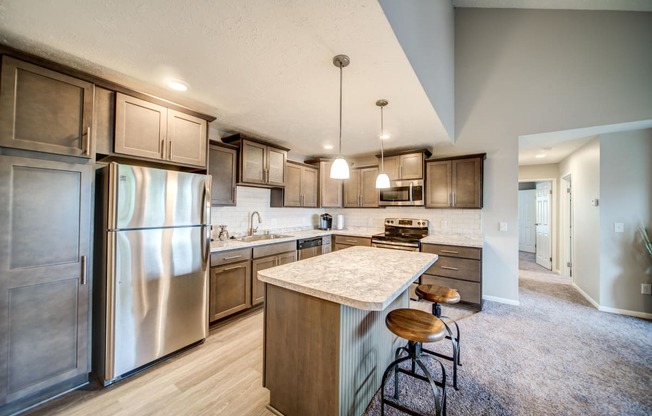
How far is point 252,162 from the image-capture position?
3.37 metres

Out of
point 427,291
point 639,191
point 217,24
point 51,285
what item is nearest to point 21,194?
point 51,285

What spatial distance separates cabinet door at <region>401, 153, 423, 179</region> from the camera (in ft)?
12.8

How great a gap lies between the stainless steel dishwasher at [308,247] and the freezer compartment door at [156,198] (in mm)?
1597

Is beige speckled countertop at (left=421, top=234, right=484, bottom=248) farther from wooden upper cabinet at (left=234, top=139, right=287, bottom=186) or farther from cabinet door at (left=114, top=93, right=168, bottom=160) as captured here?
cabinet door at (left=114, top=93, right=168, bottom=160)

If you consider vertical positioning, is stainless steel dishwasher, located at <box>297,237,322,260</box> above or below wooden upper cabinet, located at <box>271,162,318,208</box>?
below

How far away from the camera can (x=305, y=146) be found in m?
4.06

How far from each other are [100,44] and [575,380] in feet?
13.6

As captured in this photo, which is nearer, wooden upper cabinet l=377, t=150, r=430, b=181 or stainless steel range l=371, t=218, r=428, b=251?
stainless steel range l=371, t=218, r=428, b=251

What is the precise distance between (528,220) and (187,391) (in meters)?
8.77

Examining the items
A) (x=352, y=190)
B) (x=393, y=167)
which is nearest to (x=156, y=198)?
(x=352, y=190)

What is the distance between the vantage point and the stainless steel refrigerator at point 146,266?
1.80 m

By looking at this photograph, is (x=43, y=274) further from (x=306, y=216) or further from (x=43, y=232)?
(x=306, y=216)

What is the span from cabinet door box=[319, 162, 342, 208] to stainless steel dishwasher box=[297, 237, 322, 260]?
2.54 ft

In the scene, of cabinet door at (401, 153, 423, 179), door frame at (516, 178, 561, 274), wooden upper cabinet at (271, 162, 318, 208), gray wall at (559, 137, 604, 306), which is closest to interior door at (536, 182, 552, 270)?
door frame at (516, 178, 561, 274)
